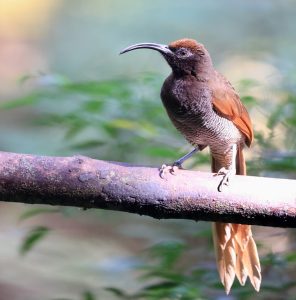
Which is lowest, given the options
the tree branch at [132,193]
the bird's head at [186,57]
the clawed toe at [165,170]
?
the tree branch at [132,193]

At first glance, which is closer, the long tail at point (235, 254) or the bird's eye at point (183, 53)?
the long tail at point (235, 254)

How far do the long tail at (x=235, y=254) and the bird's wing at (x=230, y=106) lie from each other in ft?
1.23

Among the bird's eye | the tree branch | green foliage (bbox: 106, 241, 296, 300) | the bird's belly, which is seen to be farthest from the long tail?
the bird's eye

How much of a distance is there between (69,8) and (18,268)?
A: 3.98 m

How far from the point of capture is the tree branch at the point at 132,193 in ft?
7.29

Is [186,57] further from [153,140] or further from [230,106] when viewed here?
[153,140]

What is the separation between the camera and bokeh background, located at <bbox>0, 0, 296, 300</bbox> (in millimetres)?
3148

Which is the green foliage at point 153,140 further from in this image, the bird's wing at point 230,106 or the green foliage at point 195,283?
the bird's wing at point 230,106

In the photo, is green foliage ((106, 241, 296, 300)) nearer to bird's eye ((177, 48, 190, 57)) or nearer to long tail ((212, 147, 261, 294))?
long tail ((212, 147, 261, 294))

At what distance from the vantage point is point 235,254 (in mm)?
2924

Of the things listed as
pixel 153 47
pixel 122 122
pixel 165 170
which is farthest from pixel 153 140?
pixel 165 170

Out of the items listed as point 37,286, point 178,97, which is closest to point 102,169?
point 178,97

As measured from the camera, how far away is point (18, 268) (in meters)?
5.73

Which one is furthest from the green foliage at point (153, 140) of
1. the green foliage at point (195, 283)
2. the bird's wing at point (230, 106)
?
the bird's wing at point (230, 106)
